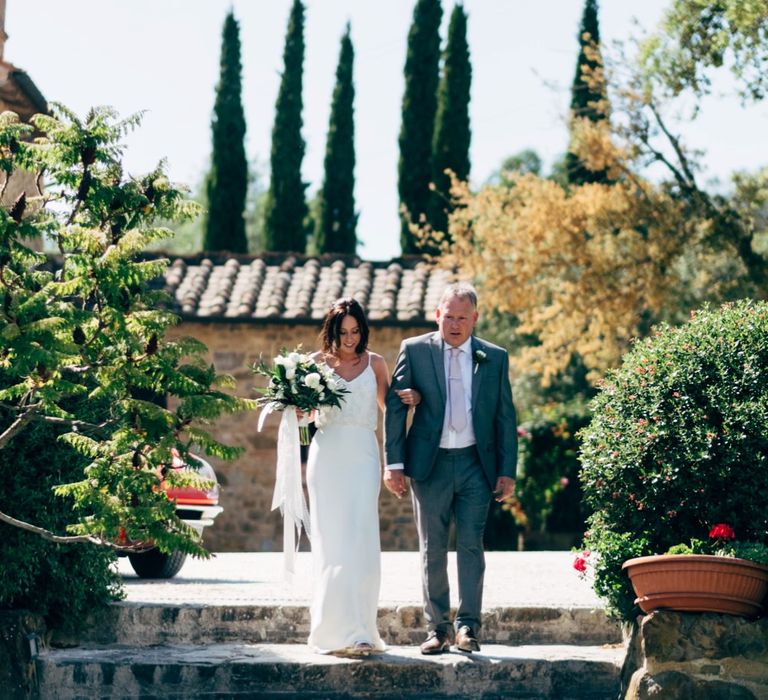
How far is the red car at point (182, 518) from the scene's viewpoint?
37.7ft

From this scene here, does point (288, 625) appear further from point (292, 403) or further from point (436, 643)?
point (292, 403)

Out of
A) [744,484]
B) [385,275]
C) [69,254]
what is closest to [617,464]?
[744,484]

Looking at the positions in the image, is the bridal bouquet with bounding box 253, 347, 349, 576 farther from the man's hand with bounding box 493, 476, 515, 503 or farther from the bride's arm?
the man's hand with bounding box 493, 476, 515, 503

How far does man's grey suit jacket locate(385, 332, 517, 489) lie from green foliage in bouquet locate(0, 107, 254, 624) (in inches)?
50.1

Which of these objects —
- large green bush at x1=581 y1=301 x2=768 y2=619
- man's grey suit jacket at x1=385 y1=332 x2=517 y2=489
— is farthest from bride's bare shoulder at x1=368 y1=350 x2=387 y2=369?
large green bush at x1=581 y1=301 x2=768 y2=619

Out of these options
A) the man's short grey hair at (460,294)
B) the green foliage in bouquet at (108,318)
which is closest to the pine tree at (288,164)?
the man's short grey hair at (460,294)

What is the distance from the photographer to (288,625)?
8.48 meters

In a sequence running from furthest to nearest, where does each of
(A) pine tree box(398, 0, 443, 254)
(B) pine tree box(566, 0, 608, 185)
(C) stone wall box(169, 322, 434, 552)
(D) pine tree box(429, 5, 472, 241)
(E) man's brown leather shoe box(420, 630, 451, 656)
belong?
(A) pine tree box(398, 0, 443, 254)
(D) pine tree box(429, 5, 472, 241)
(B) pine tree box(566, 0, 608, 185)
(C) stone wall box(169, 322, 434, 552)
(E) man's brown leather shoe box(420, 630, 451, 656)

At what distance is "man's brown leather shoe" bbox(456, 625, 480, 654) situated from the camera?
7598 mm

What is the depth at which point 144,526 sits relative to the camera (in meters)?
6.71

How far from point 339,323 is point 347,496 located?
99 centimetres

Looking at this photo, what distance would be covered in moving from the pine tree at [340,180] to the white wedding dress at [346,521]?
22.0 meters

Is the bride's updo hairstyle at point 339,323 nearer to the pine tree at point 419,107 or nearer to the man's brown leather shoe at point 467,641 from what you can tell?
the man's brown leather shoe at point 467,641

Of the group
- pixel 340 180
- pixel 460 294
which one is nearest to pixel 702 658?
pixel 460 294
